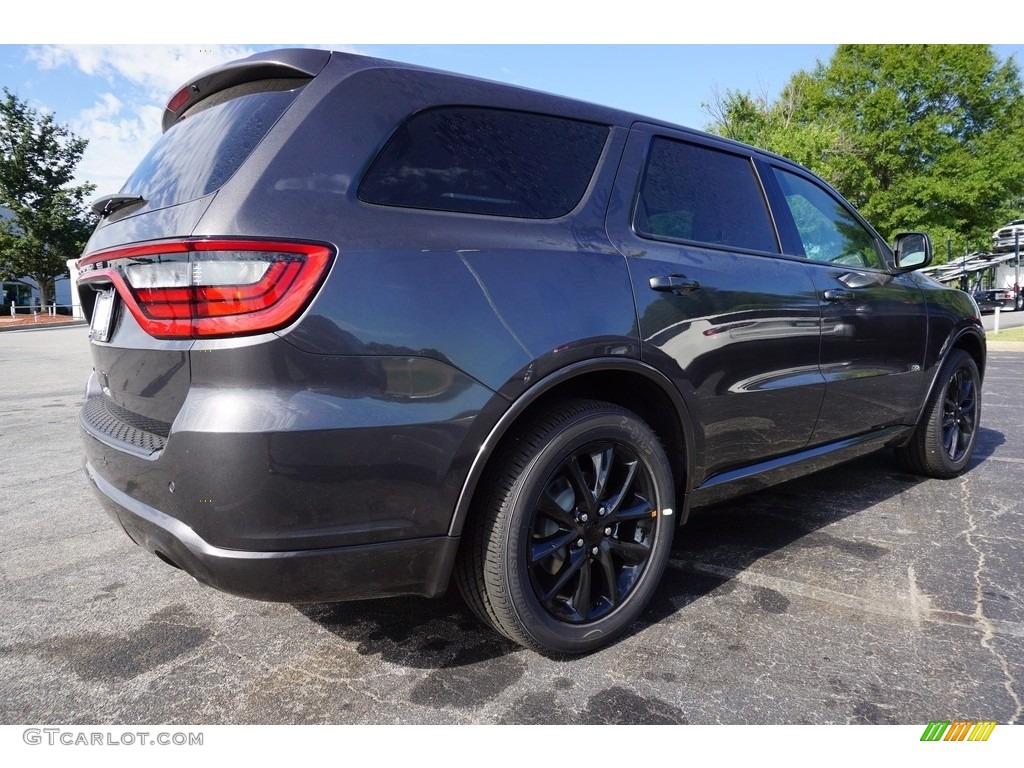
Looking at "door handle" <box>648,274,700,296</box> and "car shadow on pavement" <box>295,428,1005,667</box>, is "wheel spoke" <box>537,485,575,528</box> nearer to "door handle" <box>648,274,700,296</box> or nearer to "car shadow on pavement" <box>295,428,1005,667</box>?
"car shadow on pavement" <box>295,428,1005,667</box>

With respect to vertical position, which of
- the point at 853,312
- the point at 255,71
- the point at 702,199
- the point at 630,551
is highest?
the point at 255,71

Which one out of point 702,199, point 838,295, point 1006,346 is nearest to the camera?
point 702,199

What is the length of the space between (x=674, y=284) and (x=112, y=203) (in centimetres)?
188

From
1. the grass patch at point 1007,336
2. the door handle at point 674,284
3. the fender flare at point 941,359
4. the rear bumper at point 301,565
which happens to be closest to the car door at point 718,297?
the door handle at point 674,284

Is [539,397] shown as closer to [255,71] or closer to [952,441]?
[255,71]

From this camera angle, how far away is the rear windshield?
189 centimetres

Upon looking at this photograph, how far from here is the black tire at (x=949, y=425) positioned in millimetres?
4152

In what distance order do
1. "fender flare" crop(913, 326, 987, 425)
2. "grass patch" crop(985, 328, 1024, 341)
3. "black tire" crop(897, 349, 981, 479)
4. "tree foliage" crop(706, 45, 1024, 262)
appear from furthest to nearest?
1. "tree foliage" crop(706, 45, 1024, 262)
2. "grass patch" crop(985, 328, 1024, 341)
3. "black tire" crop(897, 349, 981, 479)
4. "fender flare" crop(913, 326, 987, 425)

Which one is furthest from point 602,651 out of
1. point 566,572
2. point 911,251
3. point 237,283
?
point 911,251

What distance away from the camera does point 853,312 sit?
3.33 m

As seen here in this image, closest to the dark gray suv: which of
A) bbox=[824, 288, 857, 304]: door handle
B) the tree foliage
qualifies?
bbox=[824, 288, 857, 304]: door handle

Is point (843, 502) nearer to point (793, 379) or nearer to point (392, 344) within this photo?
point (793, 379)

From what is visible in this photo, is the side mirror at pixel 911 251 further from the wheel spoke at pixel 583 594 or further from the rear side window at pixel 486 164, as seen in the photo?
the wheel spoke at pixel 583 594

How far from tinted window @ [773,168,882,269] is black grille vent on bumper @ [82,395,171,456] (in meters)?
2.76
